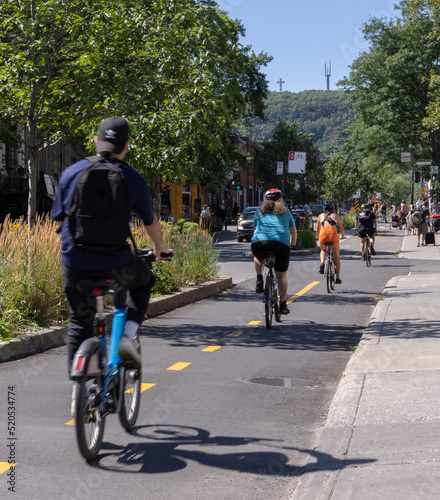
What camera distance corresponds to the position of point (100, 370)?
439 centimetres

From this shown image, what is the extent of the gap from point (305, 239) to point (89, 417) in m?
25.7

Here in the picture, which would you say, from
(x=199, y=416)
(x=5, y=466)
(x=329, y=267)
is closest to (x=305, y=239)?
(x=329, y=267)

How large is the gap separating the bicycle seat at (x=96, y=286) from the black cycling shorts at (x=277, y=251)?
6075 mm

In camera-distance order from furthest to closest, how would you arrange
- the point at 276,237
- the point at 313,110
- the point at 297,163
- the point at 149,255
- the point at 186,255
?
the point at 313,110 < the point at 297,163 < the point at 186,255 < the point at 276,237 < the point at 149,255

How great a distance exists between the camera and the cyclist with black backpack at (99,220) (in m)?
4.34

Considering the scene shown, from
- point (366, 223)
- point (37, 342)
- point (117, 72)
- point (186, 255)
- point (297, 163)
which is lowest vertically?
point (37, 342)

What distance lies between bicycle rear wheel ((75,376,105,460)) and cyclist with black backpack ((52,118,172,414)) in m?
0.22

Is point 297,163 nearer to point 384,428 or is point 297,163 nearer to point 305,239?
point 305,239

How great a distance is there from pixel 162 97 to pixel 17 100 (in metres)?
3.77

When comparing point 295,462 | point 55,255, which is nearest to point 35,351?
point 55,255

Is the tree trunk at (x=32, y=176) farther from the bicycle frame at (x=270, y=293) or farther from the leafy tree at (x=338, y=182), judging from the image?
the leafy tree at (x=338, y=182)

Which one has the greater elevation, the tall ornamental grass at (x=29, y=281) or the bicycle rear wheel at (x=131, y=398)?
the tall ornamental grass at (x=29, y=281)

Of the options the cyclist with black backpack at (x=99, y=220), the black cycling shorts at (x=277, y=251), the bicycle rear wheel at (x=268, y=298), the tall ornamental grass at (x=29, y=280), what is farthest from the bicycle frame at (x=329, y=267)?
the cyclist with black backpack at (x=99, y=220)

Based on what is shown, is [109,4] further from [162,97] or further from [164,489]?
[164,489]
